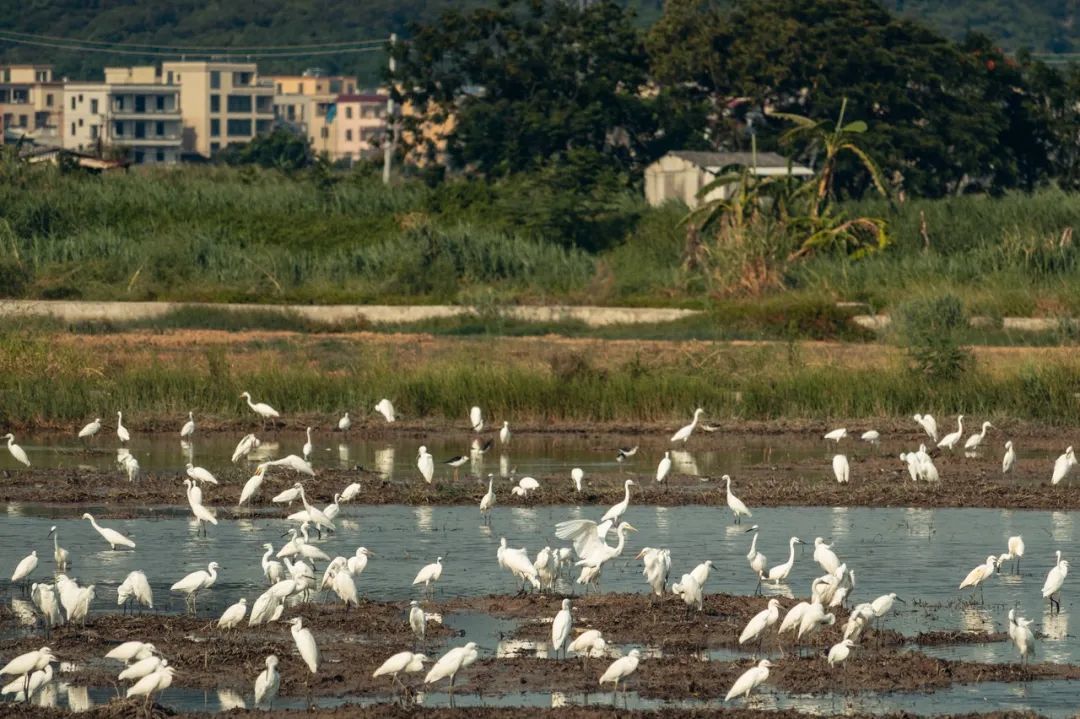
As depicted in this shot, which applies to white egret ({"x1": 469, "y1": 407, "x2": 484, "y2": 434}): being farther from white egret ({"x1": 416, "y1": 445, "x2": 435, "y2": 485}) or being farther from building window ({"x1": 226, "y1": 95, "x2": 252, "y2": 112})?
building window ({"x1": 226, "y1": 95, "x2": 252, "y2": 112})

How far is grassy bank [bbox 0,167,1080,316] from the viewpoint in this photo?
42.2 meters

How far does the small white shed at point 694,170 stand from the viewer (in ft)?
171

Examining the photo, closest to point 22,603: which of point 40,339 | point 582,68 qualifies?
point 40,339

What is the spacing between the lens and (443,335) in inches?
1465

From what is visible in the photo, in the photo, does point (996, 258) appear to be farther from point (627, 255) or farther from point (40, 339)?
point (40, 339)

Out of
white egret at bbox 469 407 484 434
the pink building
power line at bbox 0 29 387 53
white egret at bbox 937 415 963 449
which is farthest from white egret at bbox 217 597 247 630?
power line at bbox 0 29 387 53

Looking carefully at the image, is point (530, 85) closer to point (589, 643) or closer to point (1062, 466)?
point (1062, 466)

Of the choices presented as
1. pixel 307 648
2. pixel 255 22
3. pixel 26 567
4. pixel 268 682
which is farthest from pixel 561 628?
pixel 255 22

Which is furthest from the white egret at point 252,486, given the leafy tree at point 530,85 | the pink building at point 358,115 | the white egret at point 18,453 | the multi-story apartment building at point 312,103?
the pink building at point 358,115

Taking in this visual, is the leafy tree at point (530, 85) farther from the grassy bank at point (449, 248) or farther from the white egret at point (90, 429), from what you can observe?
the white egret at point (90, 429)

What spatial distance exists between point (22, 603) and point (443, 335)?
22117 millimetres

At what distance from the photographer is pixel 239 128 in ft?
499

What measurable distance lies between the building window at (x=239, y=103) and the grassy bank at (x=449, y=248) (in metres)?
95.5

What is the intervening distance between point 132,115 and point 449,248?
96.0m
